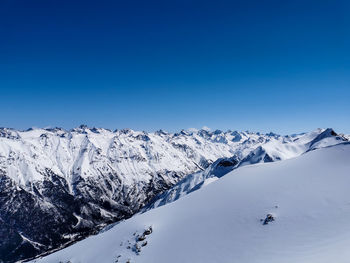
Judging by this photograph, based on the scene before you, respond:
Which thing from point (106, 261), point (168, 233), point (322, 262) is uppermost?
point (322, 262)

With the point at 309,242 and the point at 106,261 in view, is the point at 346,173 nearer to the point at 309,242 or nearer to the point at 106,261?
the point at 309,242

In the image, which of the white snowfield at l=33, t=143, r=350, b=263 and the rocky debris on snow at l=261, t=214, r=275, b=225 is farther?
→ the rocky debris on snow at l=261, t=214, r=275, b=225

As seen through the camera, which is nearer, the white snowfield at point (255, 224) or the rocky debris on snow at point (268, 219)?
the white snowfield at point (255, 224)

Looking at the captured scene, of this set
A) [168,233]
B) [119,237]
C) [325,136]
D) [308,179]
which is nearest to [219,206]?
[168,233]

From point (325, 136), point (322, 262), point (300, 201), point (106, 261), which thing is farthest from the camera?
point (325, 136)

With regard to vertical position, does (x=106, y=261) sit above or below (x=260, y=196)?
below

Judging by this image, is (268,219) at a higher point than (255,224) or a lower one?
higher

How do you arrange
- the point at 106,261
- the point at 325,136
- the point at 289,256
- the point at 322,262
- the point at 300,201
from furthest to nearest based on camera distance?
the point at 325,136 < the point at 106,261 < the point at 300,201 < the point at 289,256 < the point at 322,262

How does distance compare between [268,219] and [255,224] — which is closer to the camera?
[268,219]
